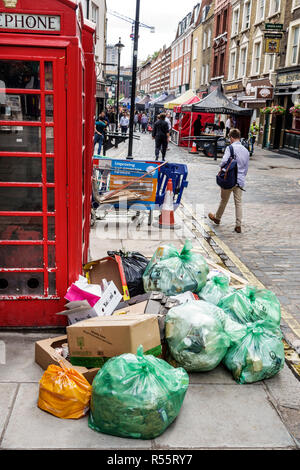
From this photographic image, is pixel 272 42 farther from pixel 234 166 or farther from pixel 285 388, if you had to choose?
pixel 285 388

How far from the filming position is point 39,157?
13.0 feet

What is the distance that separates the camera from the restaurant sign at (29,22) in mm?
3713

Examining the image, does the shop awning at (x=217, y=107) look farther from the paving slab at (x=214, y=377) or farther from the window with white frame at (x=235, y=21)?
the paving slab at (x=214, y=377)

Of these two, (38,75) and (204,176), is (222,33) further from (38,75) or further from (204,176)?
(38,75)

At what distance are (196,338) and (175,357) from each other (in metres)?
0.25

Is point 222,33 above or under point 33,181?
above

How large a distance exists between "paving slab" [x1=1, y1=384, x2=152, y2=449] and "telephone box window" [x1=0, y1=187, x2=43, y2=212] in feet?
5.63

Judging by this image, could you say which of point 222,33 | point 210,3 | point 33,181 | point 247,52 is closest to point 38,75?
point 33,181

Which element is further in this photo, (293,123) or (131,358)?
(293,123)
